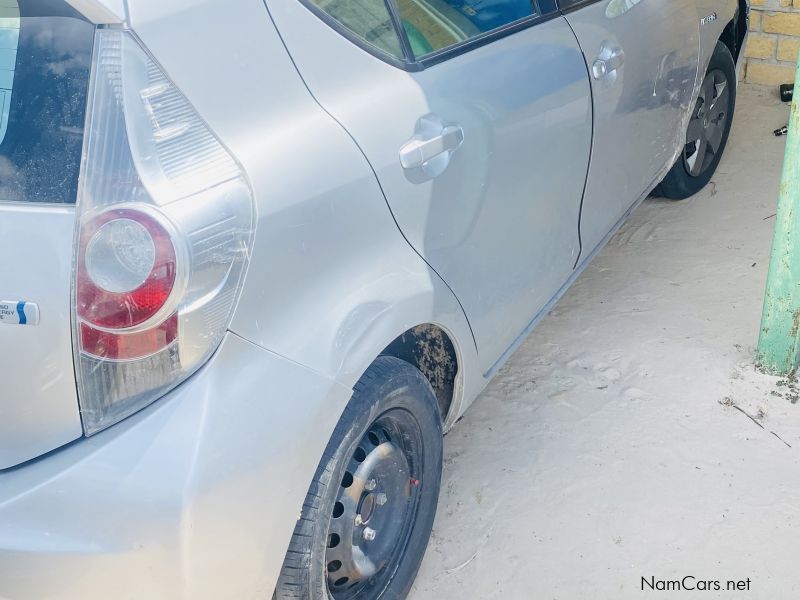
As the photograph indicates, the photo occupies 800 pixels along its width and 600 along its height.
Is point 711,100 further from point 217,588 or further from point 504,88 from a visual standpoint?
point 217,588

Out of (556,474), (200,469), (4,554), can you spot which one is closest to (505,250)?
(556,474)

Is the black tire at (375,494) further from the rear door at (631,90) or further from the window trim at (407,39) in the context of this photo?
the rear door at (631,90)

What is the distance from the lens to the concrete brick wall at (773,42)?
5266 millimetres

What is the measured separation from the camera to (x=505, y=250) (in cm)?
244

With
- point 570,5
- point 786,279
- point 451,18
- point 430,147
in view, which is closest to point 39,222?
point 430,147

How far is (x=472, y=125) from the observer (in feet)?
7.25

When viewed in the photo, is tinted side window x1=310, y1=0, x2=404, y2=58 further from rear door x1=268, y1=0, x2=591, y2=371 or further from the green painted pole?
the green painted pole

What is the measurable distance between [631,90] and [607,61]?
0.75 feet

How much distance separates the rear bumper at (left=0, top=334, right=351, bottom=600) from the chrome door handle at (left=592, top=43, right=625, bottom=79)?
1.59m

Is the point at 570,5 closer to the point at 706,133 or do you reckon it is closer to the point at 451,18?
the point at 451,18

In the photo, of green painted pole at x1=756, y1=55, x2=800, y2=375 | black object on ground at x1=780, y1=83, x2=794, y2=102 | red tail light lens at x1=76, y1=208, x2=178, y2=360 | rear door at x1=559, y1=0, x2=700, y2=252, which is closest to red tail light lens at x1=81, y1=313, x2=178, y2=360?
red tail light lens at x1=76, y1=208, x2=178, y2=360

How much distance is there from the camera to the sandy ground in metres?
2.47

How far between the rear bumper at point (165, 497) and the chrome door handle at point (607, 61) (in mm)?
1587

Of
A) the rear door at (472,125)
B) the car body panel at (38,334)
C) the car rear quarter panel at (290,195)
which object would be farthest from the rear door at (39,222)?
the rear door at (472,125)
